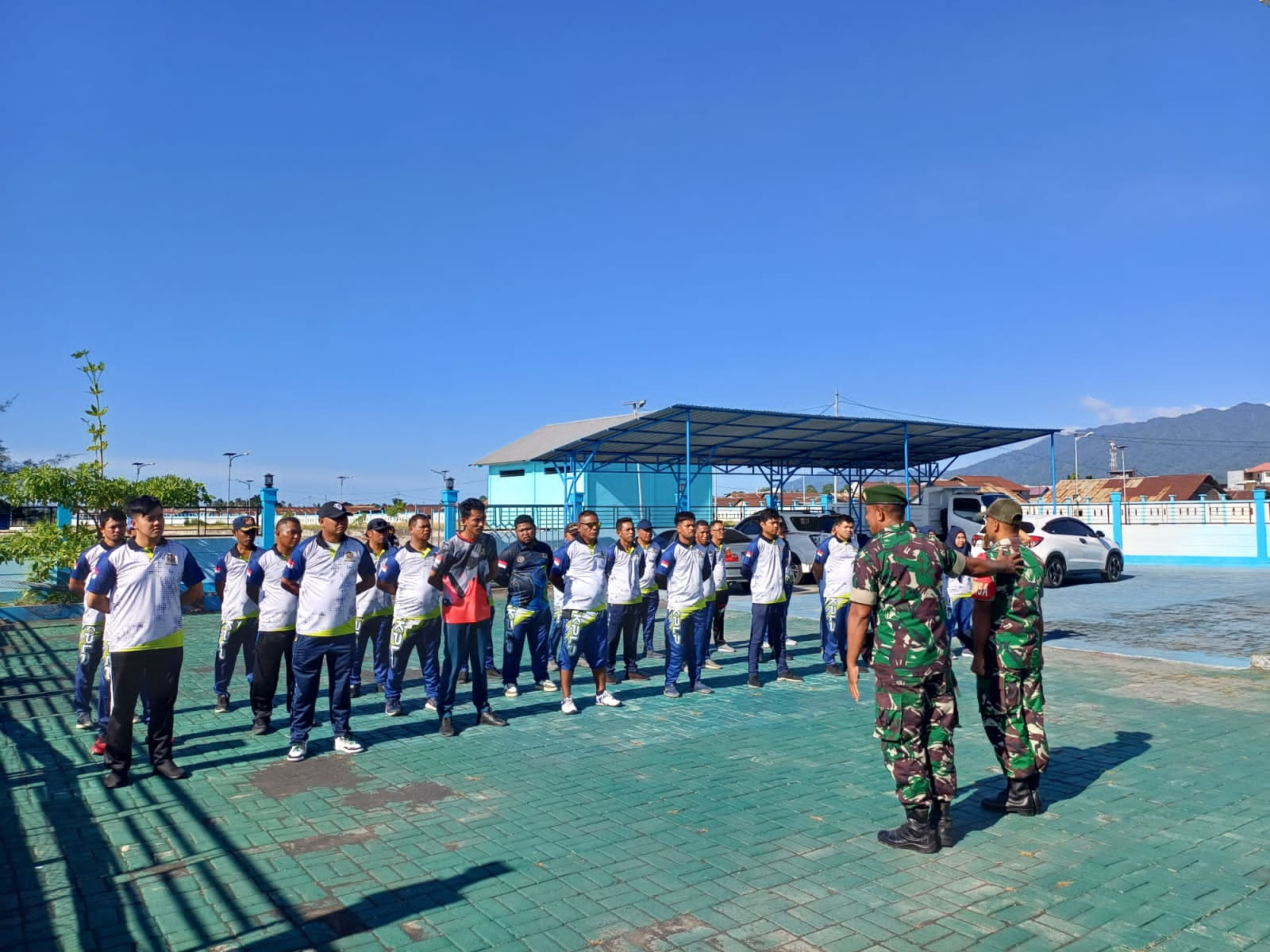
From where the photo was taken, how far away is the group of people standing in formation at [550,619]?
15.9 ft

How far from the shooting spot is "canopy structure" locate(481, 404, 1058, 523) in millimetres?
22708

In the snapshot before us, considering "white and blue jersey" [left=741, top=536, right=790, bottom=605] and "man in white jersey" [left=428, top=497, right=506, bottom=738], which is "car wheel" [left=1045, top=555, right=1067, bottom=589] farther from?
"man in white jersey" [left=428, top=497, right=506, bottom=738]

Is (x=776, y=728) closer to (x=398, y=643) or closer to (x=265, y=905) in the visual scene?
(x=398, y=643)

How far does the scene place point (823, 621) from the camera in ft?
34.7

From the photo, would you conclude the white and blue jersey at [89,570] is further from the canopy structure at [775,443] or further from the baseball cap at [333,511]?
the canopy structure at [775,443]

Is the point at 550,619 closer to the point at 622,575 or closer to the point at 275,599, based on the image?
the point at 622,575

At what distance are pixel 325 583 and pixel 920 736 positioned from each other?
425 centimetres

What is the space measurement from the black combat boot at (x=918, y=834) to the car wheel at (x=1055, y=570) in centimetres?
1552

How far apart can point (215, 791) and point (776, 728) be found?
4120mm

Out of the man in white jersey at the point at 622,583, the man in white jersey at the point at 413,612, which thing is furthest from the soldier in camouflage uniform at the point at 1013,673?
the man in white jersey at the point at 413,612

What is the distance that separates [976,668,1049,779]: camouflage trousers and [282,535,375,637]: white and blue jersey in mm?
4377

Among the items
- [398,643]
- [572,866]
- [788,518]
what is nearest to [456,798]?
[572,866]

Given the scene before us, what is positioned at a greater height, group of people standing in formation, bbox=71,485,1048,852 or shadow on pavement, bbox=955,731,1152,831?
group of people standing in formation, bbox=71,485,1048,852

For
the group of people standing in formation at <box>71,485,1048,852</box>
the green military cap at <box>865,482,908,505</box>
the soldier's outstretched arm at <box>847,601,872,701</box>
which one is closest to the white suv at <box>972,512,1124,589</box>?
the group of people standing in formation at <box>71,485,1048,852</box>
